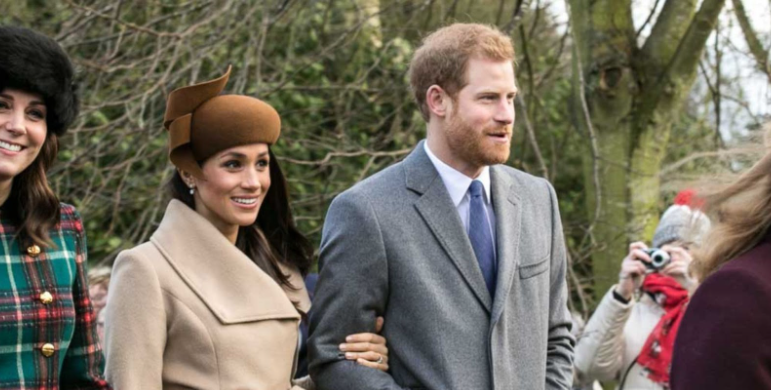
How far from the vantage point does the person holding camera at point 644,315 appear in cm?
454

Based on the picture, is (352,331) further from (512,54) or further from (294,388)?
(512,54)

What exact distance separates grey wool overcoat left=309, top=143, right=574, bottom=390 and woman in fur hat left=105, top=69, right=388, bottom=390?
71mm

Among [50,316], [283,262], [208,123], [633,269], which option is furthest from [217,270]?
[633,269]

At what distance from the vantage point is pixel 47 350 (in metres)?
2.84

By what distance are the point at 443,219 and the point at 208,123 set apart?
0.72 metres

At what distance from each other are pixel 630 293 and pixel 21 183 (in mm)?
2487

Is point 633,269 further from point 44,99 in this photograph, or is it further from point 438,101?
point 44,99

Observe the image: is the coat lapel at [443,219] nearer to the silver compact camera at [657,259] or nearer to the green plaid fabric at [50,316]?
the green plaid fabric at [50,316]

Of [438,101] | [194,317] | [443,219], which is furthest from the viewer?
[438,101]

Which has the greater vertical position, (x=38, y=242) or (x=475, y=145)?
(x=475, y=145)

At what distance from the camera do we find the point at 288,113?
25.3 ft

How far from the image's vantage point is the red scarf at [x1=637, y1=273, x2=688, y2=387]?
4570 mm

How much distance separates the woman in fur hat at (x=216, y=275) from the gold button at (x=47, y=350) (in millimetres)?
221

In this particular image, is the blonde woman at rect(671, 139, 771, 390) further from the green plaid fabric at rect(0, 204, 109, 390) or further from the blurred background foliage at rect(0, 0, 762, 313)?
the blurred background foliage at rect(0, 0, 762, 313)
